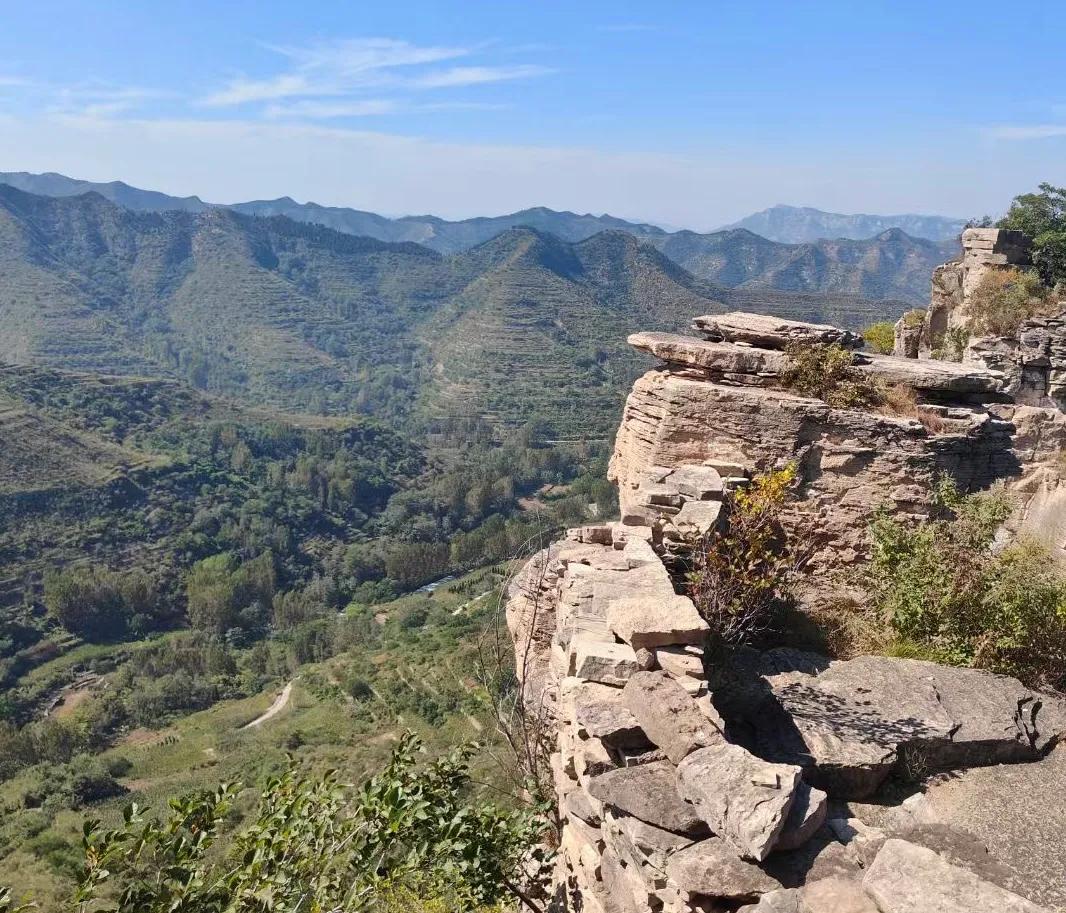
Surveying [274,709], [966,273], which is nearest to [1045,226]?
[966,273]

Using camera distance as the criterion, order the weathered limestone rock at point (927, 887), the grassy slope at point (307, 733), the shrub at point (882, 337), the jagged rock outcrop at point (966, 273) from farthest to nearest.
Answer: the grassy slope at point (307, 733) < the shrub at point (882, 337) < the jagged rock outcrop at point (966, 273) < the weathered limestone rock at point (927, 887)

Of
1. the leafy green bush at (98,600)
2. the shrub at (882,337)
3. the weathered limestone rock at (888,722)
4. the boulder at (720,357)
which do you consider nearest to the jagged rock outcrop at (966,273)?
the shrub at (882,337)

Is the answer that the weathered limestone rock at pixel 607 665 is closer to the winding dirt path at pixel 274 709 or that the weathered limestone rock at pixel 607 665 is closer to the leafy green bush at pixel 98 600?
the winding dirt path at pixel 274 709

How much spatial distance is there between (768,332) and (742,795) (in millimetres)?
7503

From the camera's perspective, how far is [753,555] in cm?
829

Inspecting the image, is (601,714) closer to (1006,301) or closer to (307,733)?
(1006,301)

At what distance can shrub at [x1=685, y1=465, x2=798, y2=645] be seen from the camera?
7.21m

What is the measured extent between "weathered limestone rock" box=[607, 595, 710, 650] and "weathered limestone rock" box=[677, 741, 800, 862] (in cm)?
113

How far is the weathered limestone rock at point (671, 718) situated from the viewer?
4.74 metres

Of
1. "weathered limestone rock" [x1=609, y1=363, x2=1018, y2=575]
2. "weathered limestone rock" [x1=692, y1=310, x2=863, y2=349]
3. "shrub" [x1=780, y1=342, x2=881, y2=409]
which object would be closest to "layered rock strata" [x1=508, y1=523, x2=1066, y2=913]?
"weathered limestone rock" [x1=609, y1=363, x2=1018, y2=575]

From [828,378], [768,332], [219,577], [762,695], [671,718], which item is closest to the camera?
[671,718]

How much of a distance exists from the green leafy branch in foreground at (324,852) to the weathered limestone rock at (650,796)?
56.4 inches

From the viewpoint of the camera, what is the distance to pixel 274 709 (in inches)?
2203

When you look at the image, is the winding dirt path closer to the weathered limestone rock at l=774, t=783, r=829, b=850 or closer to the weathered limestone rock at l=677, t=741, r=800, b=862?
the weathered limestone rock at l=677, t=741, r=800, b=862
